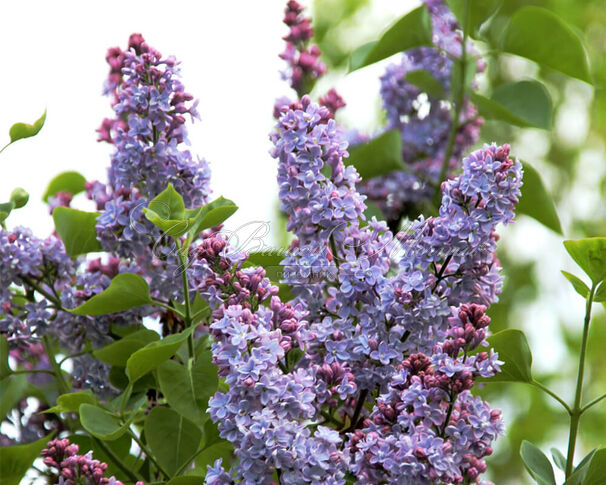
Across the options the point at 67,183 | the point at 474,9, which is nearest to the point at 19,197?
the point at 67,183

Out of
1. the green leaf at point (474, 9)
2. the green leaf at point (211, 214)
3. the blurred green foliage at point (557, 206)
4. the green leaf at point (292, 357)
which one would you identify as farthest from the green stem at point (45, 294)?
the blurred green foliage at point (557, 206)

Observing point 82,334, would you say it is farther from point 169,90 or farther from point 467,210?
point 467,210

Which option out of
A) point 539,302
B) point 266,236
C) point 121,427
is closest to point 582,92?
point 539,302

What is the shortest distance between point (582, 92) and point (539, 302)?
1118 mm

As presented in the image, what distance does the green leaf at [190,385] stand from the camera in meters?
0.77

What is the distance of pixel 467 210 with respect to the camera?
716 millimetres

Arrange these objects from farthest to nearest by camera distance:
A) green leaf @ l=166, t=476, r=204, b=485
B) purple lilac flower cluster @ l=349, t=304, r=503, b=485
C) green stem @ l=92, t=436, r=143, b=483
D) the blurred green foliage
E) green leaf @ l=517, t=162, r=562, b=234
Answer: the blurred green foliage < green leaf @ l=517, t=162, r=562, b=234 < green stem @ l=92, t=436, r=143, b=483 < green leaf @ l=166, t=476, r=204, b=485 < purple lilac flower cluster @ l=349, t=304, r=503, b=485

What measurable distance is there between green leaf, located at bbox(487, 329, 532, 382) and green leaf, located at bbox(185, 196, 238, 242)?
26cm

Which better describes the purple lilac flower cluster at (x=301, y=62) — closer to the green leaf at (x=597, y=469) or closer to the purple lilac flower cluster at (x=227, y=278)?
the purple lilac flower cluster at (x=227, y=278)

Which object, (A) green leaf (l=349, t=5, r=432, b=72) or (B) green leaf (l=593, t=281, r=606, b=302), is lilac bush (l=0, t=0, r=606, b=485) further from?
(A) green leaf (l=349, t=5, r=432, b=72)

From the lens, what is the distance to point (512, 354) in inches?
30.4

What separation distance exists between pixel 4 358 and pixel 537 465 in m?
0.55

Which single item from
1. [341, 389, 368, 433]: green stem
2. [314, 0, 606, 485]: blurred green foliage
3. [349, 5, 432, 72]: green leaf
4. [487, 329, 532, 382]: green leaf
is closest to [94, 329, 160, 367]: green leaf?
[341, 389, 368, 433]: green stem

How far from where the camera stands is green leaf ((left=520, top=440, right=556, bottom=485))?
0.72m
